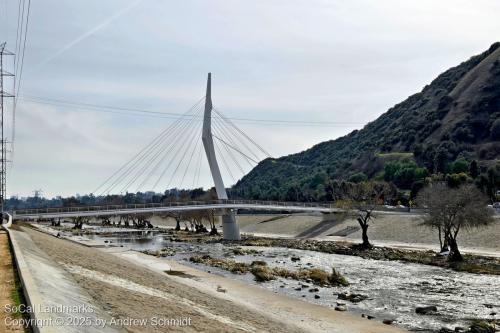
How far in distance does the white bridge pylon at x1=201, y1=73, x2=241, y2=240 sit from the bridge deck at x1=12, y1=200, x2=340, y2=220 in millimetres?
2389

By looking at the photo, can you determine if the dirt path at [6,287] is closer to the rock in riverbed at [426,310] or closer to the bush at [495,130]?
the rock in riverbed at [426,310]

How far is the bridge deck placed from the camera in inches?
2341

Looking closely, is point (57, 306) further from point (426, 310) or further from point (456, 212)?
point (456, 212)

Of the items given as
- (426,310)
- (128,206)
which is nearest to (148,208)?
(128,206)

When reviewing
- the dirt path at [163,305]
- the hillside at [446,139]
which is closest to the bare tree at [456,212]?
the dirt path at [163,305]

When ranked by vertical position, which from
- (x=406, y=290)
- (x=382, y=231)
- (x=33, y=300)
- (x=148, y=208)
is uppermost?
(x=148, y=208)

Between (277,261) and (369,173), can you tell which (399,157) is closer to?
(369,173)

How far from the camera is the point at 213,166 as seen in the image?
237 feet

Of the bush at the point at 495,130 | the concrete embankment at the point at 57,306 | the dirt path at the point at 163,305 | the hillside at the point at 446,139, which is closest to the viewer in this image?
the concrete embankment at the point at 57,306

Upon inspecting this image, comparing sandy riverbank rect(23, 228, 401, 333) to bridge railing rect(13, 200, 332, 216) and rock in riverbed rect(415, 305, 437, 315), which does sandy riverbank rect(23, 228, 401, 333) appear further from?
bridge railing rect(13, 200, 332, 216)

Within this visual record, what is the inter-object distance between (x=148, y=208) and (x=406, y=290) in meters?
47.6

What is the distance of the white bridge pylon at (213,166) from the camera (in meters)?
72.7

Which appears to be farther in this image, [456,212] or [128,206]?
[128,206]

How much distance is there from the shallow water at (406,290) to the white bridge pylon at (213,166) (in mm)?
28199
